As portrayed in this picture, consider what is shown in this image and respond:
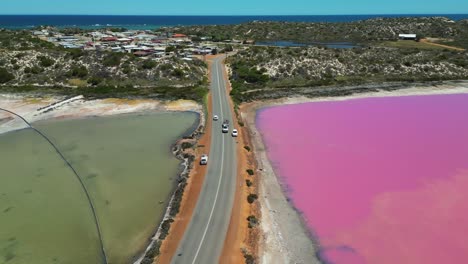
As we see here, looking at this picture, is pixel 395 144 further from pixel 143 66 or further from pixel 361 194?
pixel 143 66

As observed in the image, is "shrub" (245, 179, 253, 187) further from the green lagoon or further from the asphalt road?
the green lagoon

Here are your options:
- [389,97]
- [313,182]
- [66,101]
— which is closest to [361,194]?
[313,182]

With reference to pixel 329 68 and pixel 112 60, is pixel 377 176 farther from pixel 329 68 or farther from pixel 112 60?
pixel 112 60

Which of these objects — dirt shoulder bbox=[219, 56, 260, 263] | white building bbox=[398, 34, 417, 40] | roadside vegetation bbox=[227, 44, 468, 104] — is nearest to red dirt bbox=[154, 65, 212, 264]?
dirt shoulder bbox=[219, 56, 260, 263]

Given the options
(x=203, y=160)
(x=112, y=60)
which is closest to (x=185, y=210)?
(x=203, y=160)

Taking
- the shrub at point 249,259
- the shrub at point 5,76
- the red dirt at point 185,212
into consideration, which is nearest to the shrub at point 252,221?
the shrub at point 249,259
